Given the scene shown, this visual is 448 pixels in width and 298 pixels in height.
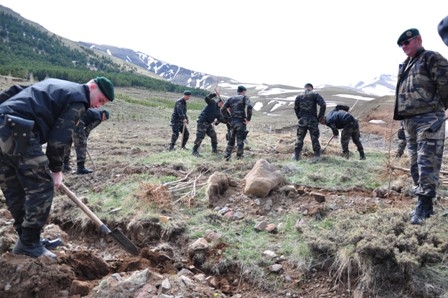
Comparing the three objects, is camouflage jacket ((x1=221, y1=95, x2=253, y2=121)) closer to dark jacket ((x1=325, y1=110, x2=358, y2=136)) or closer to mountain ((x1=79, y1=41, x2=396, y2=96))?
dark jacket ((x1=325, y1=110, x2=358, y2=136))

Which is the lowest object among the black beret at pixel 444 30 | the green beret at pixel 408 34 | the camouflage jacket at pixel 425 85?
the camouflage jacket at pixel 425 85

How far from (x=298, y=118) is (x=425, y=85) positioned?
464cm

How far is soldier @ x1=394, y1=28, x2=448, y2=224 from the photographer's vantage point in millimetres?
3428

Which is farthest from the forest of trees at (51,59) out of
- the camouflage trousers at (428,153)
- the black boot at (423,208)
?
the black boot at (423,208)

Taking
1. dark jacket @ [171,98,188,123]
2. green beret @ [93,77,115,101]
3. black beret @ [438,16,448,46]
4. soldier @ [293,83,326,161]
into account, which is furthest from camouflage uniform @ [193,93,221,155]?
black beret @ [438,16,448,46]

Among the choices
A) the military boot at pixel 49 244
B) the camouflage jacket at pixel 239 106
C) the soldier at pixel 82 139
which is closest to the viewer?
the military boot at pixel 49 244

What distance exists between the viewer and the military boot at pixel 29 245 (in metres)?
3.13

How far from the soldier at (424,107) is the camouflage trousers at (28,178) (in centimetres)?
306

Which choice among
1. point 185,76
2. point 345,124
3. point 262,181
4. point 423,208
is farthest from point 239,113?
point 185,76

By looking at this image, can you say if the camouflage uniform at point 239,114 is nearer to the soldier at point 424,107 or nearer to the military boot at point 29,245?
the soldier at point 424,107

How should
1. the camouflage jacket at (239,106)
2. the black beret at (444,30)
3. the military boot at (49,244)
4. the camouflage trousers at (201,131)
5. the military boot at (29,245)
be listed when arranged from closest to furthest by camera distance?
the black beret at (444,30) < the military boot at (29,245) < the military boot at (49,244) < the camouflage jacket at (239,106) < the camouflage trousers at (201,131)

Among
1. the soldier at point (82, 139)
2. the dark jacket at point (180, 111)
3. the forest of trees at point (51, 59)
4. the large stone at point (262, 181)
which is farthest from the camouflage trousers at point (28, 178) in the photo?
the forest of trees at point (51, 59)

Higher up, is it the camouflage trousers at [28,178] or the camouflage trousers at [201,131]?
the camouflage trousers at [28,178]

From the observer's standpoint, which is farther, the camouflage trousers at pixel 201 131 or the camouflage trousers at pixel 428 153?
the camouflage trousers at pixel 201 131
